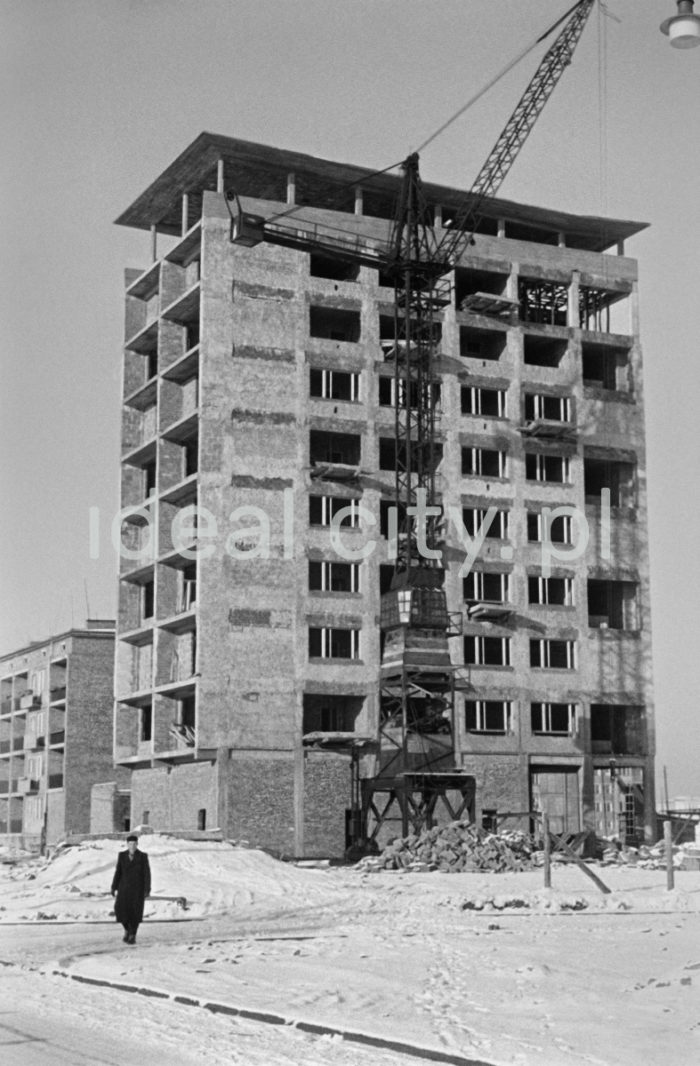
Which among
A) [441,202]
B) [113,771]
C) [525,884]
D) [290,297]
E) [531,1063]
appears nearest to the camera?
[531,1063]

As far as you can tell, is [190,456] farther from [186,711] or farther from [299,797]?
[299,797]

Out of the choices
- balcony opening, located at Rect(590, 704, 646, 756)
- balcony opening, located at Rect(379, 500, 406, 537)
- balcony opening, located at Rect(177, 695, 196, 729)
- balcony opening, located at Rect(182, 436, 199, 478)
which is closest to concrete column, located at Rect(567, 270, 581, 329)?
balcony opening, located at Rect(379, 500, 406, 537)

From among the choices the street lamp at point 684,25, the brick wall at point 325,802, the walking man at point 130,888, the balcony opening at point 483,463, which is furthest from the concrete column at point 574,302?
the street lamp at point 684,25

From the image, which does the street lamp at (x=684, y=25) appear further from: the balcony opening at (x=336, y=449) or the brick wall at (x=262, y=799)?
the balcony opening at (x=336, y=449)

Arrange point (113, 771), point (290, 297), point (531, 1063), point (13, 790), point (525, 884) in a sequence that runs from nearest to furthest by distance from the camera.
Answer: point (531, 1063), point (525, 884), point (290, 297), point (113, 771), point (13, 790)

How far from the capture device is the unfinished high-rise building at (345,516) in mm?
69750

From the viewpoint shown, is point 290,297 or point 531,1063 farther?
point 290,297

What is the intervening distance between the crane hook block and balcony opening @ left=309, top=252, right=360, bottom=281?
506cm

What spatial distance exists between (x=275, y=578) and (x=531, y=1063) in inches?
2283

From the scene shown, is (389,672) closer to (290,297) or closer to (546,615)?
(546,615)

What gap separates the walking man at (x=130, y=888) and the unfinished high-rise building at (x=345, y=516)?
40.5 meters

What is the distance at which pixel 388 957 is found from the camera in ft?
71.7

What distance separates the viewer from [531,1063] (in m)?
12.8

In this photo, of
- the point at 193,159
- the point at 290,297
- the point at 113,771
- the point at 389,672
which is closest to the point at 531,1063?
the point at 389,672
